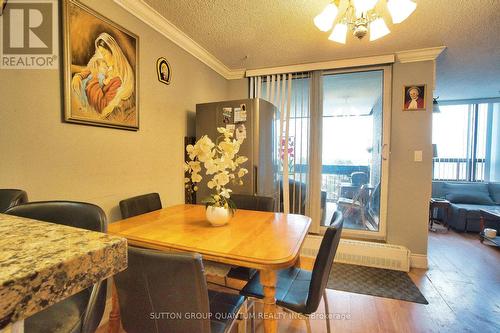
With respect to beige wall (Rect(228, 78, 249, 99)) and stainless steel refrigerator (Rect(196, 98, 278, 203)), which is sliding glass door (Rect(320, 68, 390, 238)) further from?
beige wall (Rect(228, 78, 249, 99))

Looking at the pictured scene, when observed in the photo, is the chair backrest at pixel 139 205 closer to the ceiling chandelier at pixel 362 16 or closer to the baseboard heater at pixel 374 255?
the ceiling chandelier at pixel 362 16

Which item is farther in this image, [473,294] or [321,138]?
[321,138]

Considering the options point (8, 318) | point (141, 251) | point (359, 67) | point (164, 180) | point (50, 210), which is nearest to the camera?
point (8, 318)

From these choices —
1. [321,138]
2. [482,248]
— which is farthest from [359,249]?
[482,248]

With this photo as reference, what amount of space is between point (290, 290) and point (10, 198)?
1448 mm

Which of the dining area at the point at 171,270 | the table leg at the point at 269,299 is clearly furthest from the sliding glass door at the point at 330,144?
the table leg at the point at 269,299

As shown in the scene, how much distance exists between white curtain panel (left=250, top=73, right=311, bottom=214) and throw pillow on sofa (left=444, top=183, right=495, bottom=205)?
315cm

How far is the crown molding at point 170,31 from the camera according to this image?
1874 mm

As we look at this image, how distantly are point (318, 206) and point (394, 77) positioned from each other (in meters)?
1.75

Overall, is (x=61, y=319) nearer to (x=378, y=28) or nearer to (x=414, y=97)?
(x=378, y=28)

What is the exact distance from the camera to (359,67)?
288 centimetres

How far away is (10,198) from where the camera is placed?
106 centimetres

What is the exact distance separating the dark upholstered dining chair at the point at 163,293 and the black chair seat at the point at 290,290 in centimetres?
54

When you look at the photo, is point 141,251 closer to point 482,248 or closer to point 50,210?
point 50,210
